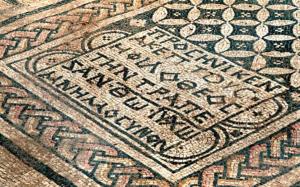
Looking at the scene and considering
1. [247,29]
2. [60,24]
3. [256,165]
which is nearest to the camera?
[256,165]

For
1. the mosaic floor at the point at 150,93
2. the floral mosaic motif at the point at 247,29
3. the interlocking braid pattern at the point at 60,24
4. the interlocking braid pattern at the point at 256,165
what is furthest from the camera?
the interlocking braid pattern at the point at 60,24

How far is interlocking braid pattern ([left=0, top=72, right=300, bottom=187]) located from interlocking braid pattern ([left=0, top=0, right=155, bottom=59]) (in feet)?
2.54

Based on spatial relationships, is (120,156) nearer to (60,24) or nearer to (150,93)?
(150,93)

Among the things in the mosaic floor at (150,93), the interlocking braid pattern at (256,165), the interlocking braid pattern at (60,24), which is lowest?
the interlocking braid pattern at (256,165)

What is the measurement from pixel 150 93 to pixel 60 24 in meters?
1.12

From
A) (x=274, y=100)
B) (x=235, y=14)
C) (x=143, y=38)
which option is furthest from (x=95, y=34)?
(x=274, y=100)

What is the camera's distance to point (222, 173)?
14.8ft

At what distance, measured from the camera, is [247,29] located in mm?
5871

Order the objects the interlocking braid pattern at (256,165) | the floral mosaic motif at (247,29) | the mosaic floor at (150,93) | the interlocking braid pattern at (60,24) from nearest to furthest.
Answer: the interlocking braid pattern at (256,165)
the mosaic floor at (150,93)
the floral mosaic motif at (247,29)
the interlocking braid pattern at (60,24)

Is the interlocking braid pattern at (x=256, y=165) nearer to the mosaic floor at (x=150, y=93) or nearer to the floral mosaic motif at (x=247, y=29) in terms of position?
the mosaic floor at (x=150, y=93)

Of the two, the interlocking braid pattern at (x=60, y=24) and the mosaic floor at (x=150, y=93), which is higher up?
the interlocking braid pattern at (x=60, y=24)

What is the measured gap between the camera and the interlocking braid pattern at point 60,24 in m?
5.78

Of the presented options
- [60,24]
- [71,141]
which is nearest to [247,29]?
[60,24]

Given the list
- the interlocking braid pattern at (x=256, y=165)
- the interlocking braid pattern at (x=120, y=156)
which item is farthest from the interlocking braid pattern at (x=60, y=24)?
the interlocking braid pattern at (x=256, y=165)
